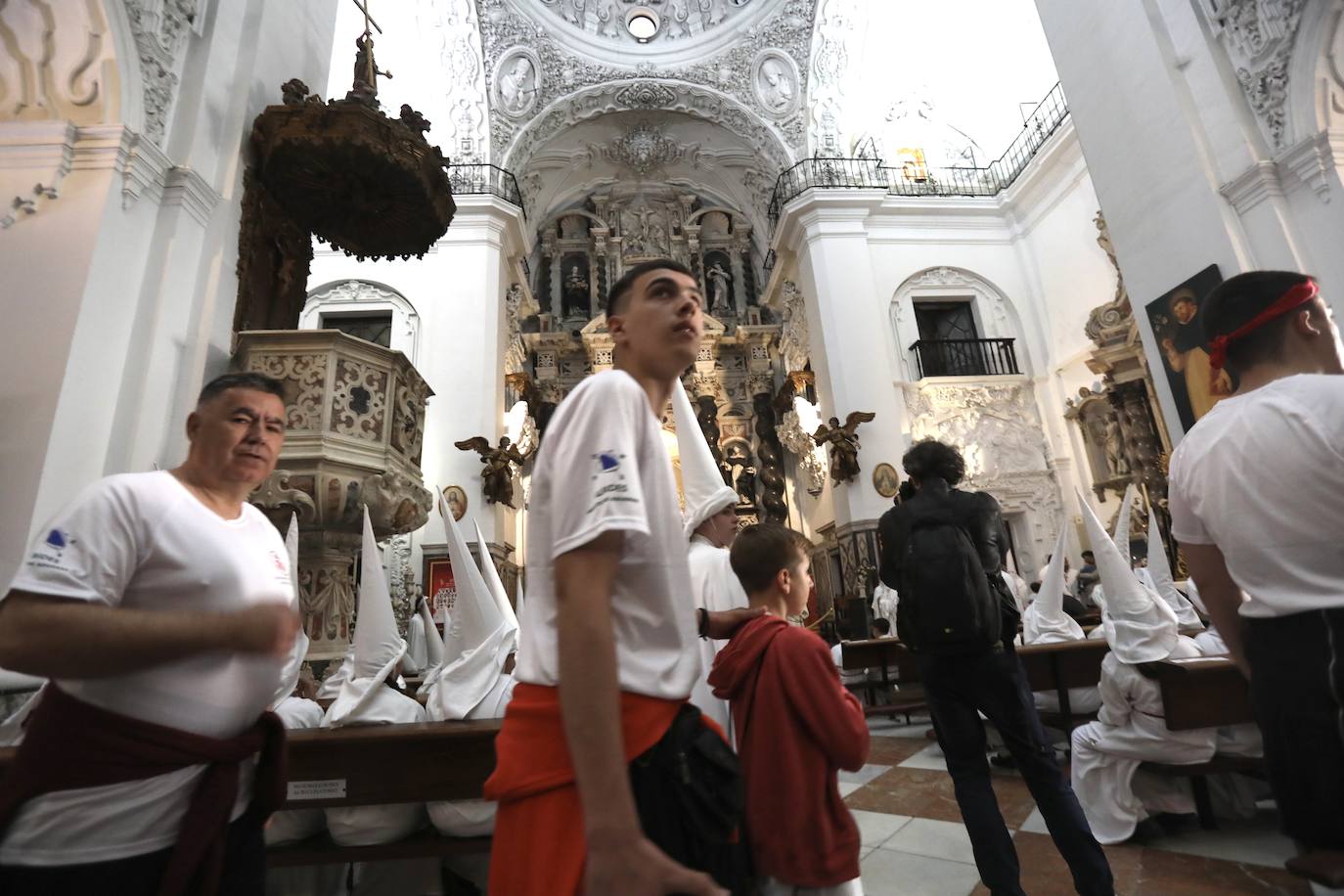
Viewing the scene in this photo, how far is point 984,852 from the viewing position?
199cm

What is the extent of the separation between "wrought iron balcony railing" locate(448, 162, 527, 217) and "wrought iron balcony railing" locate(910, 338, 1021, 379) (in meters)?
8.27

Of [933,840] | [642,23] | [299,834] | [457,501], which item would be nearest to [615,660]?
[299,834]

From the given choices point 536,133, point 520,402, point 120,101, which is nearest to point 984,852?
point 120,101

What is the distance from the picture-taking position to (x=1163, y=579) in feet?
12.9

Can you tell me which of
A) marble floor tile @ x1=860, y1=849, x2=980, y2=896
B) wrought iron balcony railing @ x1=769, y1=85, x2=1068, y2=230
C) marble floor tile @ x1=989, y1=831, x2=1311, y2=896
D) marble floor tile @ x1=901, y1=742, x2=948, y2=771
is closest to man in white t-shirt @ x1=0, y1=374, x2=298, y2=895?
marble floor tile @ x1=860, y1=849, x2=980, y2=896

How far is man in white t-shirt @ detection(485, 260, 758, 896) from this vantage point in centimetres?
68

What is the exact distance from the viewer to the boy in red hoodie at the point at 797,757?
151 centimetres

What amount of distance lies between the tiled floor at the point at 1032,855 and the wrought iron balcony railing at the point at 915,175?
11.3 m

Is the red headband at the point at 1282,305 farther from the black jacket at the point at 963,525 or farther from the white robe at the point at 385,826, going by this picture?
the white robe at the point at 385,826

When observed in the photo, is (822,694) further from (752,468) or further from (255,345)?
(752,468)

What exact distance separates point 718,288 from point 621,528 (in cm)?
1625

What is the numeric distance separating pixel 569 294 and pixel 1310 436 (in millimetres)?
16235

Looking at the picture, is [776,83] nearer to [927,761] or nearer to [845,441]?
[845,441]

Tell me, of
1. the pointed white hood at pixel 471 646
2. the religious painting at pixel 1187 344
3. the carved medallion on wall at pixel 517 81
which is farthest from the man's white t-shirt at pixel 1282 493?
the carved medallion on wall at pixel 517 81
